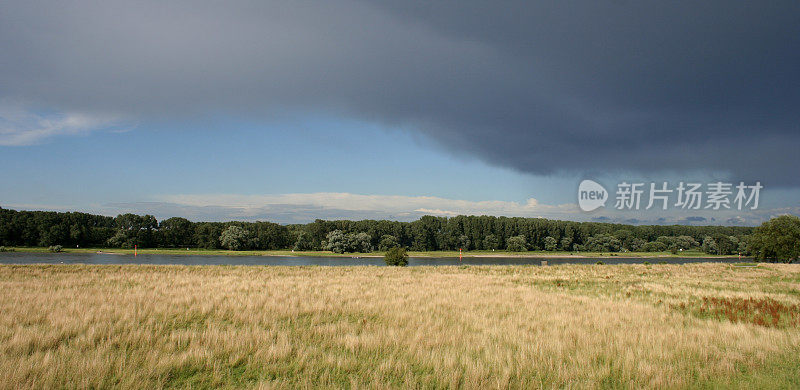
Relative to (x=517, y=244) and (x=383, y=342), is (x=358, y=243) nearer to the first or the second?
(x=517, y=244)

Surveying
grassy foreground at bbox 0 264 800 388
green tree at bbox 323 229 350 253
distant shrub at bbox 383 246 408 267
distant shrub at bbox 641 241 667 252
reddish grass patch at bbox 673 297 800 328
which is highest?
grassy foreground at bbox 0 264 800 388

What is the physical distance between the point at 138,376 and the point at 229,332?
3.10 metres

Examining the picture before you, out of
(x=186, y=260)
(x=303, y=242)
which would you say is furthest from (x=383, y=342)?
(x=303, y=242)

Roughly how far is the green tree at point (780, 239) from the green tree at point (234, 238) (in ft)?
401

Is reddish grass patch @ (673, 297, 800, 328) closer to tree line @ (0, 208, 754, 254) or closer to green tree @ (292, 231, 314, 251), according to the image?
tree line @ (0, 208, 754, 254)

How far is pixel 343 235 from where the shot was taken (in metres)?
114

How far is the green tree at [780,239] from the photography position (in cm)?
6862

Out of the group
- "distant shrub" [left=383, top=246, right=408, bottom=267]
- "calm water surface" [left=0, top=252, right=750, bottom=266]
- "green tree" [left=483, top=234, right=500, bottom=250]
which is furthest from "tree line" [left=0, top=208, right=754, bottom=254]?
"distant shrub" [left=383, top=246, right=408, bottom=267]

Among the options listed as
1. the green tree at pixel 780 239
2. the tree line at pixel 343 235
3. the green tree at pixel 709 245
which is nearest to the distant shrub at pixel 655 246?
the tree line at pixel 343 235

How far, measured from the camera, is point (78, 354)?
313 inches

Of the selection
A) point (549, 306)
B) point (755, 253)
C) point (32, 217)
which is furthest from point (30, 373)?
point (32, 217)

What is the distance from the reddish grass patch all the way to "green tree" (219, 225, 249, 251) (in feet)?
381

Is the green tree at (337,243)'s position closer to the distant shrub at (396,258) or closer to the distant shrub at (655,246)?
the distant shrub at (396,258)

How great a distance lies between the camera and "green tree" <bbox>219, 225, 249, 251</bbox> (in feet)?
376
